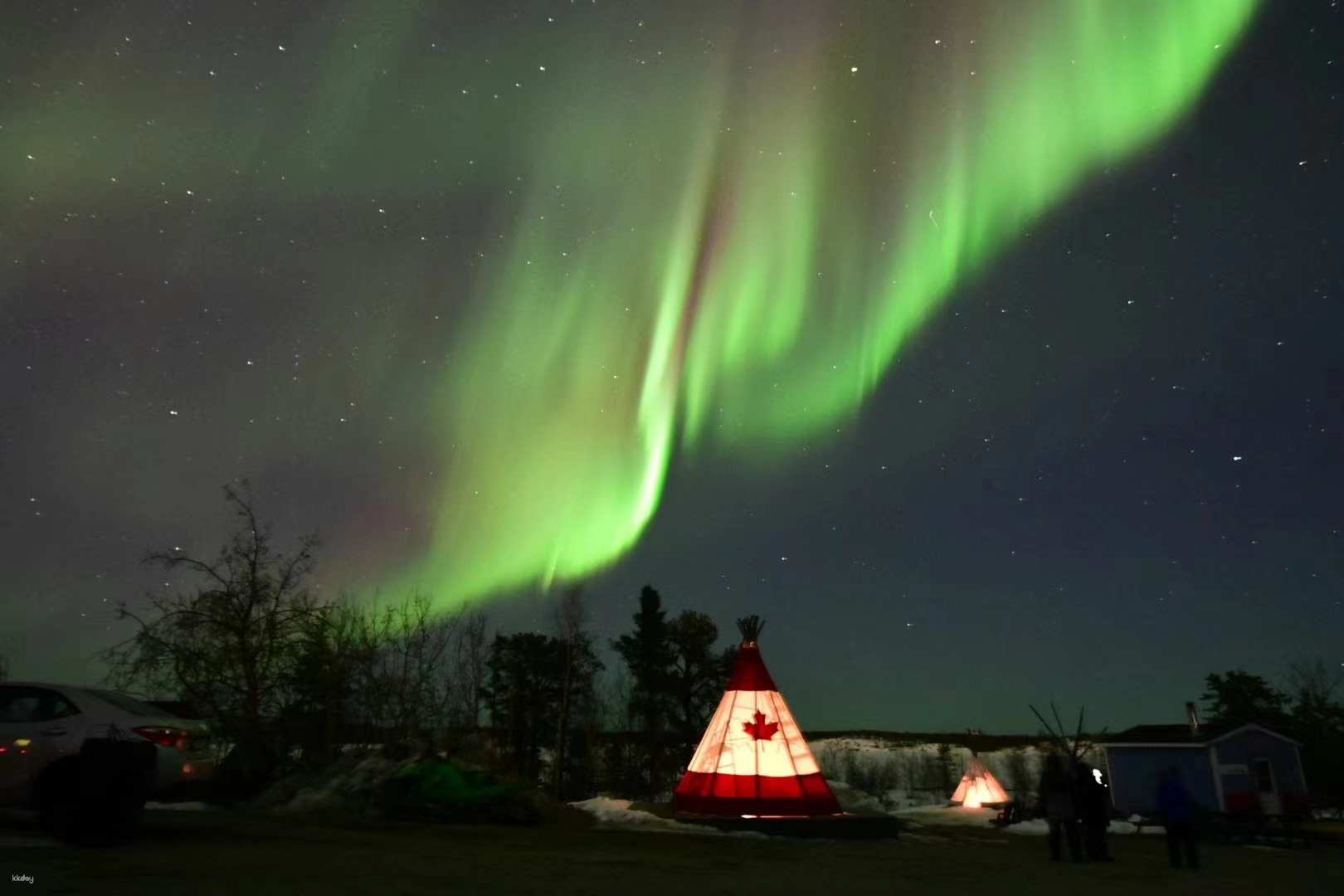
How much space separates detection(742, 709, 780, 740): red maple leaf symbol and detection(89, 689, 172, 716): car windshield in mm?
15378

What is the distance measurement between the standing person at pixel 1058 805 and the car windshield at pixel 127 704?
1349cm

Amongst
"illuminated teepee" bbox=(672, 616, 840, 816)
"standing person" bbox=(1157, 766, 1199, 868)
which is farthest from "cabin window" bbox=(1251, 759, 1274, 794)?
"standing person" bbox=(1157, 766, 1199, 868)

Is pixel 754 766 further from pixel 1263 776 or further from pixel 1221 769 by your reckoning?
pixel 1263 776

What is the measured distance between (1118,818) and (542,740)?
3333 cm

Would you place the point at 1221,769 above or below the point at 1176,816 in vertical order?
above

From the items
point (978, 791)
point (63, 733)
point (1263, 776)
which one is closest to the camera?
point (63, 733)

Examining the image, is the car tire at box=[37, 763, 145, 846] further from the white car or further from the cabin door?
the cabin door

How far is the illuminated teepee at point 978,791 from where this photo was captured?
4000cm

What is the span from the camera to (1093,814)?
1608 cm

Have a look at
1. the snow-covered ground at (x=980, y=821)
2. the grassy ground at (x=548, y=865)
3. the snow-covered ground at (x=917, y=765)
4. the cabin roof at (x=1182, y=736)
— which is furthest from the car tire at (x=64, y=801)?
the snow-covered ground at (x=917, y=765)

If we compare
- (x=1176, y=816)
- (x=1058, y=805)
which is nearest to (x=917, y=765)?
(x=1176, y=816)

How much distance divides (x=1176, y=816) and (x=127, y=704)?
52.0ft

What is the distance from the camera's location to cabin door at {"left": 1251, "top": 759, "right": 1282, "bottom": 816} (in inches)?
1388

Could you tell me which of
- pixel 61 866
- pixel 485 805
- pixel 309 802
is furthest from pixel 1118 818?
pixel 61 866
